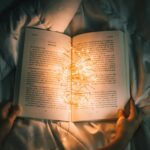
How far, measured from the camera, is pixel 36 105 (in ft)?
3.14

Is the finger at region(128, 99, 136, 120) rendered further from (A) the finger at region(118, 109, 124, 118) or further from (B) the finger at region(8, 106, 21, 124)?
(B) the finger at region(8, 106, 21, 124)

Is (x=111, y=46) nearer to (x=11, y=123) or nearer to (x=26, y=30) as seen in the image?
(x=26, y=30)

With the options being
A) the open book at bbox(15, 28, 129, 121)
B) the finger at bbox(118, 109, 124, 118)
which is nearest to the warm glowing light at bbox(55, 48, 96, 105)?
the open book at bbox(15, 28, 129, 121)

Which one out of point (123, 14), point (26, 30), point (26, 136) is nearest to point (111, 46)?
point (123, 14)

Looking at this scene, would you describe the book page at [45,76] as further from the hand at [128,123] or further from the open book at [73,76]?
the hand at [128,123]

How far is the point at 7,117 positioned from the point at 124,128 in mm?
329

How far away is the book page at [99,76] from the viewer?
3.15ft

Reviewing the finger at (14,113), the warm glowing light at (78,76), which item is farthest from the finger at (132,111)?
the finger at (14,113)

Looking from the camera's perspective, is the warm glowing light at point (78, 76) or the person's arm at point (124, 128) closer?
the person's arm at point (124, 128)

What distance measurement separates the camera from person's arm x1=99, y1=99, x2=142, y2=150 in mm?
870

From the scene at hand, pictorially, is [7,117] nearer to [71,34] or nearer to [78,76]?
[78,76]

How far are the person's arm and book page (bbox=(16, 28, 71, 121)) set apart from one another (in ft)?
0.53

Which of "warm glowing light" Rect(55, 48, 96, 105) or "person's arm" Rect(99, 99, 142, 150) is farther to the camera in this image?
"warm glowing light" Rect(55, 48, 96, 105)

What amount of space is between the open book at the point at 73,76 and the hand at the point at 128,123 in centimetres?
3
